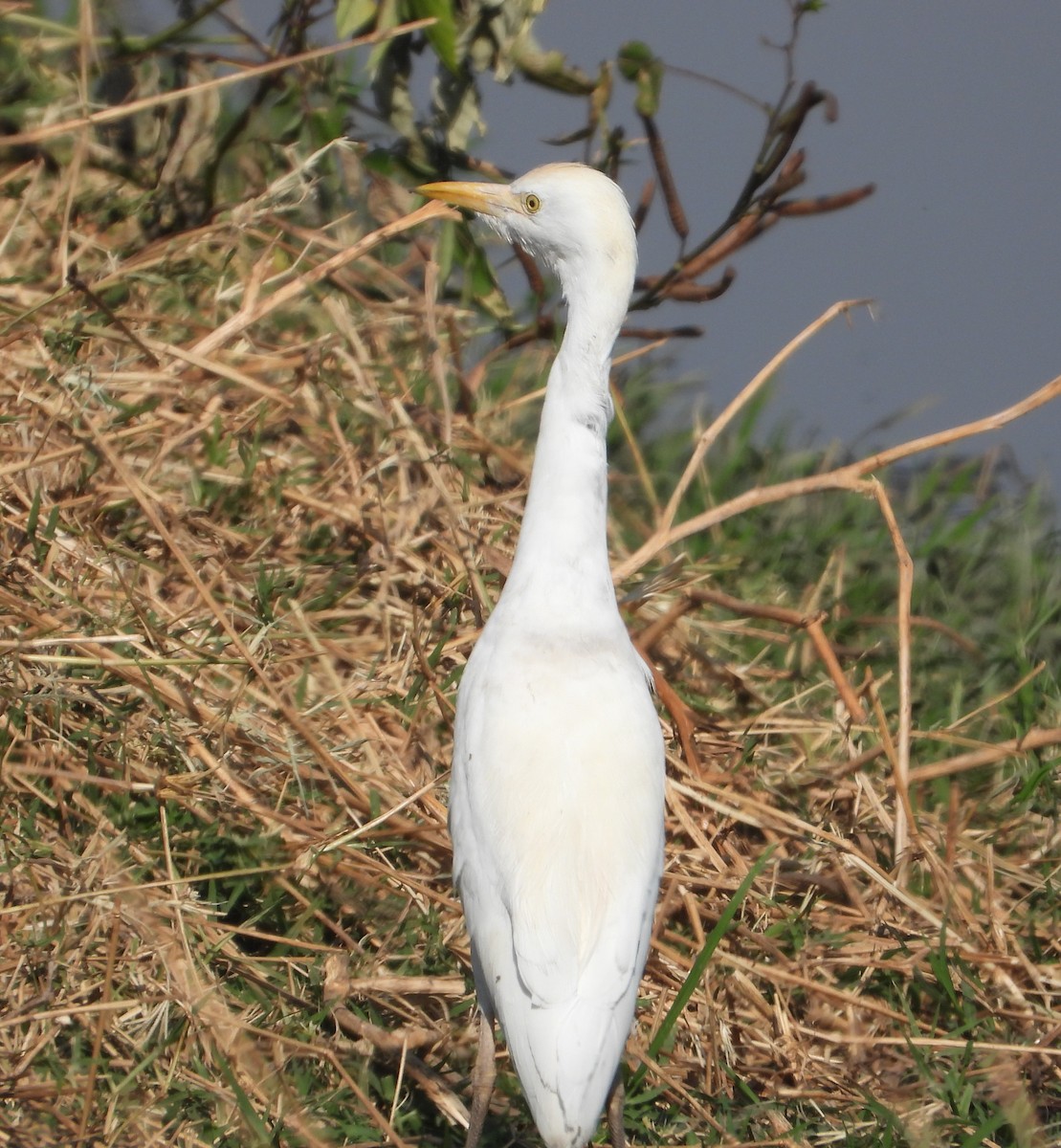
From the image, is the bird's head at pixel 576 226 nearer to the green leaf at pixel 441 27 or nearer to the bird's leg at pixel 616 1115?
the green leaf at pixel 441 27

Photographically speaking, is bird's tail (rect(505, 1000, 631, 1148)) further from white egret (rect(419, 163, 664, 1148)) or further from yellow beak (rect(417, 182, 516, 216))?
yellow beak (rect(417, 182, 516, 216))

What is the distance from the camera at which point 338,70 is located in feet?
13.1

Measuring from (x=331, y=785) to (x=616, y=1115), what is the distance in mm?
882

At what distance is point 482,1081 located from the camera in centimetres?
236

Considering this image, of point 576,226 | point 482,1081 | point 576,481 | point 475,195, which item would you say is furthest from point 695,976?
point 475,195

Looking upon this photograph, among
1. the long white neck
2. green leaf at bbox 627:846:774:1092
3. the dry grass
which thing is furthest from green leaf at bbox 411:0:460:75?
green leaf at bbox 627:846:774:1092

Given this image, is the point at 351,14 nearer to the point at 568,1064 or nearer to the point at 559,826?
the point at 559,826

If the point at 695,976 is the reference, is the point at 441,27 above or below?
above

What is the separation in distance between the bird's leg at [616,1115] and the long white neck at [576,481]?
0.72 metres

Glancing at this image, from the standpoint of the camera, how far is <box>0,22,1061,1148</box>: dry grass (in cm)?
255

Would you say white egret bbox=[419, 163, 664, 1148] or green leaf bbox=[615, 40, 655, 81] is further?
green leaf bbox=[615, 40, 655, 81]

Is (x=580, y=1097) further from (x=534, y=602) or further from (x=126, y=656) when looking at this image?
(x=126, y=656)

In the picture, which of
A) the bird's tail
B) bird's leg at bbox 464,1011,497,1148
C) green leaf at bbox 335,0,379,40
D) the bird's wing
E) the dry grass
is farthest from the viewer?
green leaf at bbox 335,0,379,40

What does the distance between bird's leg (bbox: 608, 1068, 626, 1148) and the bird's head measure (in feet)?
4.06
